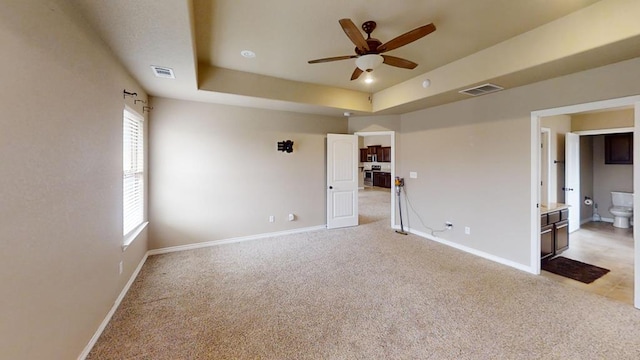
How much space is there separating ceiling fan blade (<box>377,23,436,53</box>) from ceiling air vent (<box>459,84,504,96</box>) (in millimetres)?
1619

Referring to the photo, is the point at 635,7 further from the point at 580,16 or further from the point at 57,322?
the point at 57,322

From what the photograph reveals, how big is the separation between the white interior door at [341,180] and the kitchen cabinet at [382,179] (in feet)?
23.4

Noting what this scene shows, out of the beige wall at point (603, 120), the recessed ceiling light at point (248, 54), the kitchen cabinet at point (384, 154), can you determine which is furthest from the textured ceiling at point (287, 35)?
the kitchen cabinet at point (384, 154)

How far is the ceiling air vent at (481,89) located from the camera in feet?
11.1

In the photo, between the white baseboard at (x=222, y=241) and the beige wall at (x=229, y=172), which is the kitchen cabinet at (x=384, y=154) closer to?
the beige wall at (x=229, y=172)

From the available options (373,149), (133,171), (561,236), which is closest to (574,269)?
(561,236)

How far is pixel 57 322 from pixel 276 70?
3.49 m

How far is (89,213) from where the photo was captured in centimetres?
200

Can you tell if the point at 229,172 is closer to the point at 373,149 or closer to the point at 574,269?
the point at 574,269

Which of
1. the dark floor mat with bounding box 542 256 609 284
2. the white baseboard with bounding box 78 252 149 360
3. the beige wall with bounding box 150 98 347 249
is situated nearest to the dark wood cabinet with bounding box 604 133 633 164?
the dark floor mat with bounding box 542 256 609 284

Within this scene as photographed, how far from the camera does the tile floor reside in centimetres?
288

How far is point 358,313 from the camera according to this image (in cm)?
243

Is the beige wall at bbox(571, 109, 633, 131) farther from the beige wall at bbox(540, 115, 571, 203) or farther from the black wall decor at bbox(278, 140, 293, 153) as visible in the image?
the black wall decor at bbox(278, 140, 293, 153)

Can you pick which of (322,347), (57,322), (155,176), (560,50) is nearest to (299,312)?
(322,347)
